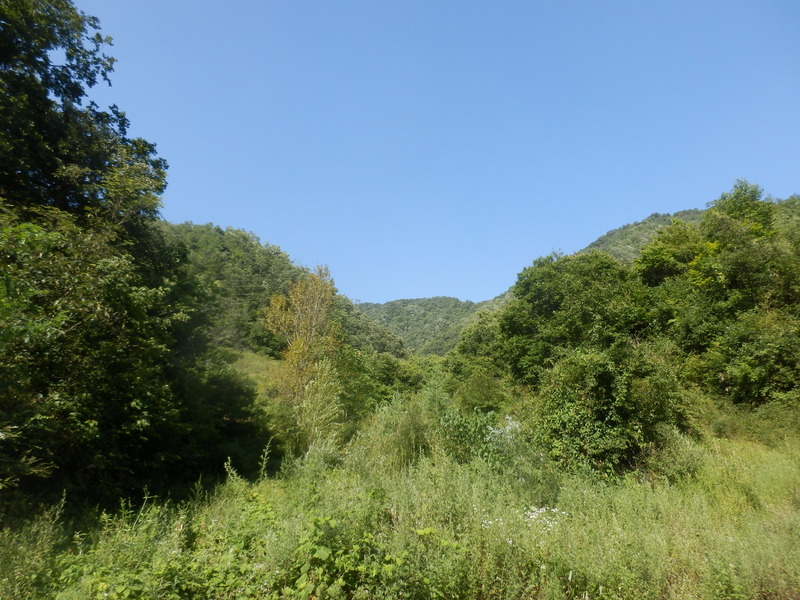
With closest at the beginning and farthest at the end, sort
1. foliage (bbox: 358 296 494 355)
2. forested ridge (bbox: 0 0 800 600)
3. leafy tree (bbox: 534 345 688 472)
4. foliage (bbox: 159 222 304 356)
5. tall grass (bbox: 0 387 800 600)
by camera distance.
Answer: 1. tall grass (bbox: 0 387 800 600)
2. forested ridge (bbox: 0 0 800 600)
3. leafy tree (bbox: 534 345 688 472)
4. foliage (bbox: 159 222 304 356)
5. foliage (bbox: 358 296 494 355)

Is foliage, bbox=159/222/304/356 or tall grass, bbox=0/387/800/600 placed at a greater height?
foliage, bbox=159/222/304/356

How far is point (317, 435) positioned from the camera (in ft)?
39.7

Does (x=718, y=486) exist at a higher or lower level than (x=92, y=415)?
lower

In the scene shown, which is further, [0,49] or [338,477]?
[0,49]

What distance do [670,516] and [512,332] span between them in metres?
22.2

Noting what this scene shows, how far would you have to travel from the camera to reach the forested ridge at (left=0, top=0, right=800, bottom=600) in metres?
3.72

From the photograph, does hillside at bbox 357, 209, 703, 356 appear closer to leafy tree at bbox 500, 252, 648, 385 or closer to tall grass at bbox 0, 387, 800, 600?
leafy tree at bbox 500, 252, 648, 385

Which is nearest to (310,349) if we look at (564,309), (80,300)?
(80,300)

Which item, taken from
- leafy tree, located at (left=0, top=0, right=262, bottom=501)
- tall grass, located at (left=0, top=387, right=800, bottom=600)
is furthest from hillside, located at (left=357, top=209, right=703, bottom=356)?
tall grass, located at (left=0, top=387, right=800, bottom=600)

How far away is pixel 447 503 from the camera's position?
4762mm

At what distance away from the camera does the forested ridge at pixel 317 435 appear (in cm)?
372

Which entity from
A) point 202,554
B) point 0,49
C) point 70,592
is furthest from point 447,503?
point 0,49

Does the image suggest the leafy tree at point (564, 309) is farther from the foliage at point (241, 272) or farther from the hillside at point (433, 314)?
the hillside at point (433, 314)

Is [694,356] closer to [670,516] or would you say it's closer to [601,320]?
[601,320]
